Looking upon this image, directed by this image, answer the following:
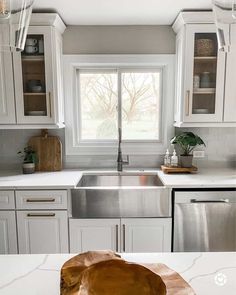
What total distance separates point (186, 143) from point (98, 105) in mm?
952

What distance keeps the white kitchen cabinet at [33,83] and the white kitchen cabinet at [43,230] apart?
76cm

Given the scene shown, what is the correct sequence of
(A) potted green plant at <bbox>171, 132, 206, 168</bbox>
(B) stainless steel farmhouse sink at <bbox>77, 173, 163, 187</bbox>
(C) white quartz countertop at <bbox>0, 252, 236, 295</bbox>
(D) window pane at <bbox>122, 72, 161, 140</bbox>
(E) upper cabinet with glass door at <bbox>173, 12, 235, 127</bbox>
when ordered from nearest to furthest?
(C) white quartz countertop at <bbox>0, 252, 236, 295</bbox>, (E) upper cabinet with glass door at <bbox>173, 12, 235, 127</bbox>, (A) potted green plant at <bbox>171, 132, 206, 168</bbox>, (B) stainless steel farmhouse sink at <bbox>77, 173, 163, 187</bbox>, (D) window pane at <bbox>122, 72, 161, 140</bbox>

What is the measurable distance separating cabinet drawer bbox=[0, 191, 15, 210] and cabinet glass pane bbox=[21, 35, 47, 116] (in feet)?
2.27

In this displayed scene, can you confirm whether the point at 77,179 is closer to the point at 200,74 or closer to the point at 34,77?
the point at 34,77

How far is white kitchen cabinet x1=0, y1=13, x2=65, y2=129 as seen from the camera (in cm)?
218

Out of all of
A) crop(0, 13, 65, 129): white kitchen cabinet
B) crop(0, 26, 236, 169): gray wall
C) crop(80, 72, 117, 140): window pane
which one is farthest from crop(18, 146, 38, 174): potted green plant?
crop(80, 72, 117, 140): window pane

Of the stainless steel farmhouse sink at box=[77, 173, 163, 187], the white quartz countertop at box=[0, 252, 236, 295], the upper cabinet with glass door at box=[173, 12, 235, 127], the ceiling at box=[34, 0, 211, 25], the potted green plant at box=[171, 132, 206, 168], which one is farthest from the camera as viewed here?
the stainless steel farmhouse sink at box=[77, 173, 163, 187]

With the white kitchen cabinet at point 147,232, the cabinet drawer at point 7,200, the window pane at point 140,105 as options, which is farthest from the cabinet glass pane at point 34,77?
the white kitchen cabinet at point 147,232

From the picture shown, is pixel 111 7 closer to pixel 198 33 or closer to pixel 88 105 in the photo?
pixel 198 33

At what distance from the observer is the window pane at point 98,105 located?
2604 mm

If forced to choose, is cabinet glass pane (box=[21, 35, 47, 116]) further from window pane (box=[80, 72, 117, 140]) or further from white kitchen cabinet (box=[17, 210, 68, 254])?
white kitchen cabinet (box=[17, 210, 68, 254])

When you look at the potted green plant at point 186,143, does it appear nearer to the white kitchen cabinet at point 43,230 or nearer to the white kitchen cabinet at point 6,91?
the white kitchen cabinet at point 43,230

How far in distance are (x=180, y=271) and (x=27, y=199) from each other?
1.47 m

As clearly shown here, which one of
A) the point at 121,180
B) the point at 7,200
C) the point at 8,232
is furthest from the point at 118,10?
the point at 8,232
